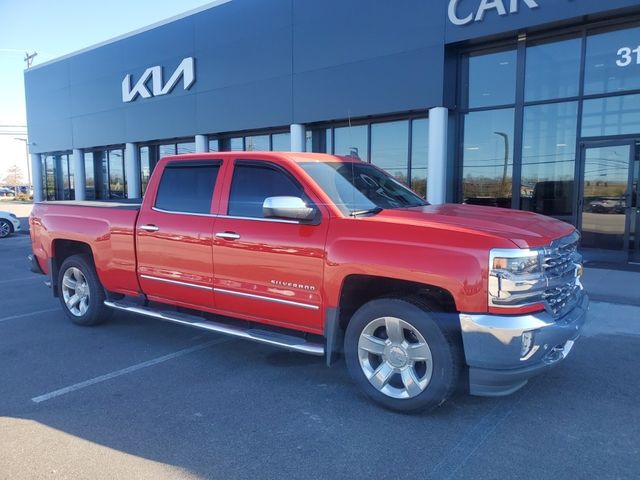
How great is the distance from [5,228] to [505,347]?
1791 cm

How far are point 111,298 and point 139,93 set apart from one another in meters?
14.6

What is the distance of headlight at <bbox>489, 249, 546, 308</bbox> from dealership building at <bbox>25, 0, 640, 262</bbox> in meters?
6.84

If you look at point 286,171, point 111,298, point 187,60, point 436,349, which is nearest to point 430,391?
point 436,349

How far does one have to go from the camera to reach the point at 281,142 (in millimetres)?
15766

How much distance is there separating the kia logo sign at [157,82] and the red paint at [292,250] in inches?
467

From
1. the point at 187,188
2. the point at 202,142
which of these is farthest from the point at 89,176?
the point at 187,188

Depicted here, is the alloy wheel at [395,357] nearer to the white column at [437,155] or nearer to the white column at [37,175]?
the white column at [437,155]

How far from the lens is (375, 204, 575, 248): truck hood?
3484mm

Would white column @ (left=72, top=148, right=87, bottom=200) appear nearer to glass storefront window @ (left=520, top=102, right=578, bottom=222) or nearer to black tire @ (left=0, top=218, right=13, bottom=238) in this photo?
black tire @ (left=0, top=218, right=13, bottom=238)

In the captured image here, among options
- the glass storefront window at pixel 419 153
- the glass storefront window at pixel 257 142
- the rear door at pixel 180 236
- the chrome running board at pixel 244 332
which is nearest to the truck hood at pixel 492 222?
the chrome running board at pixel 244 332

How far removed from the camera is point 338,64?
12.9 meters

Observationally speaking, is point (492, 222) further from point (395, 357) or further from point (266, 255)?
point (266, 255)

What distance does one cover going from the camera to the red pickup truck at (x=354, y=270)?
11.2ft

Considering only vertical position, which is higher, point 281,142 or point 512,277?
point 281,142
